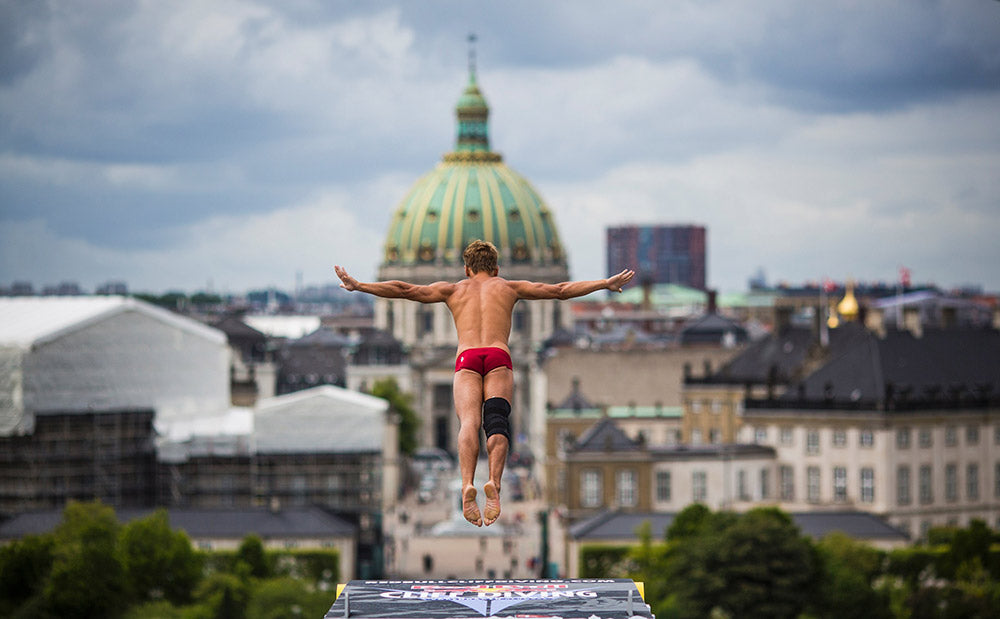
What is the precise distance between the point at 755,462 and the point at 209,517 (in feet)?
99.2

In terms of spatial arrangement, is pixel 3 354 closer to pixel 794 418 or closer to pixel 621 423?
pixel 794 418

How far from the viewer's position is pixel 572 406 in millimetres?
154250

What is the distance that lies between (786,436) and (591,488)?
11.1 metres

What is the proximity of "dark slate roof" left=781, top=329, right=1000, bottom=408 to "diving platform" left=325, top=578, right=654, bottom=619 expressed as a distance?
94.0 m

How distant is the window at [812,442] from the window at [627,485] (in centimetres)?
950

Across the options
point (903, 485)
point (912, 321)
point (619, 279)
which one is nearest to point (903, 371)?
point (903, 485)

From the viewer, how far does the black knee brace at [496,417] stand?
2742 centimetres

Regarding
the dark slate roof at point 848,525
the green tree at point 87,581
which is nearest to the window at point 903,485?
the dark slate roof at point 848,525

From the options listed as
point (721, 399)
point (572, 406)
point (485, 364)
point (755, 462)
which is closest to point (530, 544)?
point (755, 462)

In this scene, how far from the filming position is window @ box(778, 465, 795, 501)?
12362cm

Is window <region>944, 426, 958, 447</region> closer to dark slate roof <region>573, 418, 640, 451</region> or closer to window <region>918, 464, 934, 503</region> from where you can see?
window <region>918, 464, 934, 503</region>

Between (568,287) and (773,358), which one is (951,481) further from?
(568,287)

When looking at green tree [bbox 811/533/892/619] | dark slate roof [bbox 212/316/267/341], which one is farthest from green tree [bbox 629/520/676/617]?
dark slate roof [bbox 212/316/267/341]

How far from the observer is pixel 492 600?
87.2 ft
